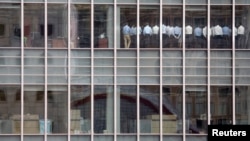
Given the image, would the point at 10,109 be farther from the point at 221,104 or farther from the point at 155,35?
the point at 221,104

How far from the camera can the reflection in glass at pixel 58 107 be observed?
44.7m

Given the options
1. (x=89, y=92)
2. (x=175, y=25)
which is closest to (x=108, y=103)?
(x=89, y=92)

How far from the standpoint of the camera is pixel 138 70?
44.8 metres

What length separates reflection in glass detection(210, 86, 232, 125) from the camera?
45.0 m

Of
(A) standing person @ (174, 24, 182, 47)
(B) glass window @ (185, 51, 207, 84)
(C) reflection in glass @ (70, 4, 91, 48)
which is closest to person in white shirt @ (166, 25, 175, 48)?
(A) standing person @ (174, 24, 182, 47)

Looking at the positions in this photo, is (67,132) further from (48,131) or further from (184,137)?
(184,137)

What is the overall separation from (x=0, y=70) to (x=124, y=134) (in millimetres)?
5062

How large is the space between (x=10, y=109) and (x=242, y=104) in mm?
8484

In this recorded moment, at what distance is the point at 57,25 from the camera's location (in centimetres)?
4503

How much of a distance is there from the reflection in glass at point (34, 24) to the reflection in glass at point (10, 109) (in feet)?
6.03

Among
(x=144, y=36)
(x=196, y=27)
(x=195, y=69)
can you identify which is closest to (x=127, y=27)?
(x=144, y=36)

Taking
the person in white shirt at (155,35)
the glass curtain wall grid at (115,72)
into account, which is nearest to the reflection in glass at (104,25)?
the glass curtain wall grid at (115,72)

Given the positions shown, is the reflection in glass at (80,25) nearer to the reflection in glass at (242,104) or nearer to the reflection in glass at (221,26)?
the reflection in glass at (221,26)

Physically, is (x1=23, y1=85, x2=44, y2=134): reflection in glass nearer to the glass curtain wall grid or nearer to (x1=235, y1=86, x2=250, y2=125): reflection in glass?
the glass curtain wall grid
